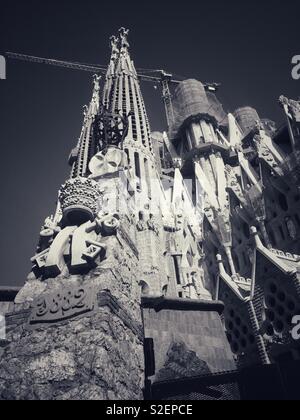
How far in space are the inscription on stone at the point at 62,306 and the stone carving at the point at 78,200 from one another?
1518mm

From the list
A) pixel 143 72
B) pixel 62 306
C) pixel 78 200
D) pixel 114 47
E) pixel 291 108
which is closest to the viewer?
pixel 62 306

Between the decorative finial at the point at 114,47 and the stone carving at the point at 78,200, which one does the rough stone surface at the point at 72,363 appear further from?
the decorative finial at the point at 114,47

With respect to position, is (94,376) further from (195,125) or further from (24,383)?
(195,125)

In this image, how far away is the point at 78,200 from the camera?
19.8ft

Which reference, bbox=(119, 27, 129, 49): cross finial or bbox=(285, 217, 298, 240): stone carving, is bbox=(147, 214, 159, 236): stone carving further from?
bbox=(119, 27, 129, 49): cross finial

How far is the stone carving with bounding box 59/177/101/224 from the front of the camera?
6.00 metres

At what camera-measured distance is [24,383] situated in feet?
13.4

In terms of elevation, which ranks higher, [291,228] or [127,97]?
[127,97]

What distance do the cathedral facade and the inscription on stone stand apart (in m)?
0.02

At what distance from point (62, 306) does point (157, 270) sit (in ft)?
45.0

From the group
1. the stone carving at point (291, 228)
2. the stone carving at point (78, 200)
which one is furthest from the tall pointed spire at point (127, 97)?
the stone carving at point (78, 200)

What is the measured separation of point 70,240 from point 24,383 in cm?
240

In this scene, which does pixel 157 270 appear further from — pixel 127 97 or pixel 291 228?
pixel 127 97

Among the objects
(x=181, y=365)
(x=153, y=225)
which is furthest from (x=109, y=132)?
(x=181, y=365)
